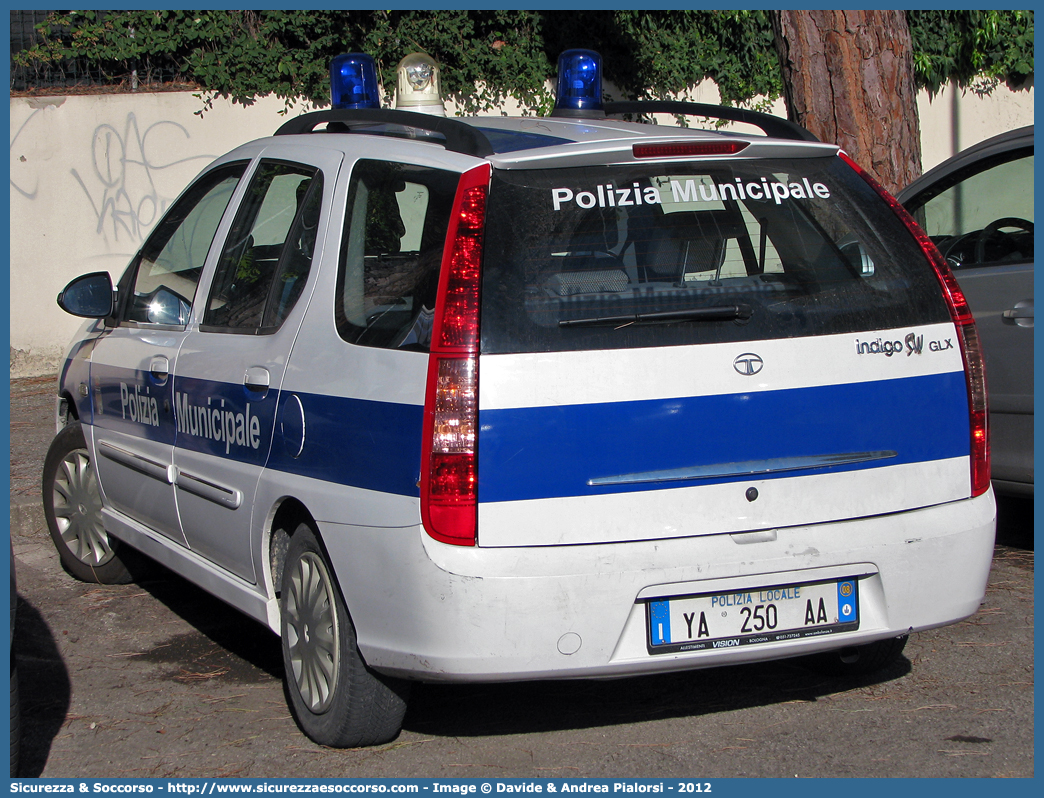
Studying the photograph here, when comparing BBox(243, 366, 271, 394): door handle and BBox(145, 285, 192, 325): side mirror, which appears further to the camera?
BBox(145, 285, 192, 325): side mirror

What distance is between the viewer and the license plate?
288cm

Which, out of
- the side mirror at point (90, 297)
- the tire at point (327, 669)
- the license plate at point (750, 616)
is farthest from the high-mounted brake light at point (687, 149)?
the side mirror at point (90, 297)

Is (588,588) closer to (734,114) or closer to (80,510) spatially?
(734,114)

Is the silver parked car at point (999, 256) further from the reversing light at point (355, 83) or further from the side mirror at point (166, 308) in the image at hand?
the side mirror at point (166, 308)

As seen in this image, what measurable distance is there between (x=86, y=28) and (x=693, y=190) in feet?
29.0

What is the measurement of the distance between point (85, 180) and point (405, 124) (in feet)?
25.4

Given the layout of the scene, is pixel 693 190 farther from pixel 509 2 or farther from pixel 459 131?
pixel 509 2

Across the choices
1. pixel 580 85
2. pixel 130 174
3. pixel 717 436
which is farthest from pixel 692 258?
pixel 130 174

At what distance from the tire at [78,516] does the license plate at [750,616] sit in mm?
2998

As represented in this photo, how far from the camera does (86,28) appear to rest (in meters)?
10.3

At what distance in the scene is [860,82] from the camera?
7.21m

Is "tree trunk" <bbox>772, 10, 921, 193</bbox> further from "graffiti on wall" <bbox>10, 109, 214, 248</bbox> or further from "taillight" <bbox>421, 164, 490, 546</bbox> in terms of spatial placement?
"graffiti on wall" <bbox>10, 109, 214, 248</bbox>

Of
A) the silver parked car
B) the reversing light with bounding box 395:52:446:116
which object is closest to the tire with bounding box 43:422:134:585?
the reversing light with bounding box 395:52:446:116

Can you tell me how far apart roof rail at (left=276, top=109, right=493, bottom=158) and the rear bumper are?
3.42 ft
